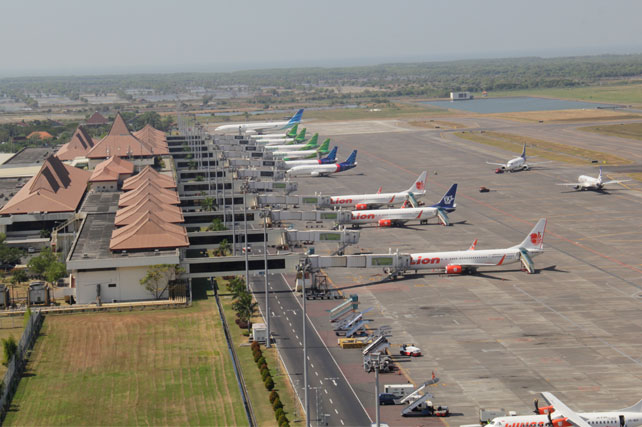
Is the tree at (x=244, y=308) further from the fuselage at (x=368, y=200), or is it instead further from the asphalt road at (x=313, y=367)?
the fuselage at (x=368, y=200)

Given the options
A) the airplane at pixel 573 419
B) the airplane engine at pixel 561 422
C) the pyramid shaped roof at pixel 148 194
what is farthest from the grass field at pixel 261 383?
the pyramid shaped roof at pixel 148 194

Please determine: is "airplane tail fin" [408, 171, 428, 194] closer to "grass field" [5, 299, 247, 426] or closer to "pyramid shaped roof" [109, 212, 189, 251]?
"pyramid shaped roof" [109, 212, 189, 251]

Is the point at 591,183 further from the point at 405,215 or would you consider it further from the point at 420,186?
the point at 405,215

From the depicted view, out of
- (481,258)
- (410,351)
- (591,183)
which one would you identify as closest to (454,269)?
(481,258)

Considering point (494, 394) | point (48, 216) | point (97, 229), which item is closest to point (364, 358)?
point (494, 394)

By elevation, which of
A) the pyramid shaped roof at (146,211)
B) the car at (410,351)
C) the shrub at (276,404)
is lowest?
the car at (410,351)
